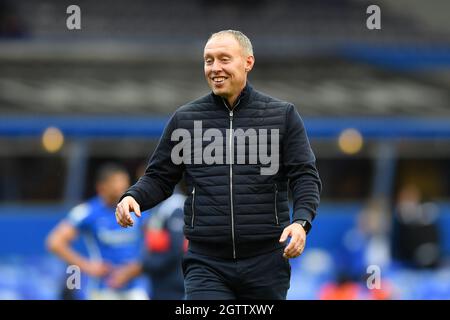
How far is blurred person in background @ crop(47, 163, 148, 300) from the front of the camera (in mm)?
10273

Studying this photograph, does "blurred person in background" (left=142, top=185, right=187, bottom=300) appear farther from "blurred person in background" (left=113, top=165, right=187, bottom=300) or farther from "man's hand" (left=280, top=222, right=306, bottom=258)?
"man's hand" (left=280, top=222, right=306, bottom=258)

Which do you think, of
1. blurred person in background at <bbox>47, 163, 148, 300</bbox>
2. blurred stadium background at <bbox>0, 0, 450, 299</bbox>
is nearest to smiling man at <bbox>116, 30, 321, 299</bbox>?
blurred person in background at <bbox>47, 163, 148, 300</bbox>

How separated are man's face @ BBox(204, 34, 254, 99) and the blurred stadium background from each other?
23.4 ft

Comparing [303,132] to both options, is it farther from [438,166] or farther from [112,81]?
[112,81]

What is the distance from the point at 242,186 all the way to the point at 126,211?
65 cm

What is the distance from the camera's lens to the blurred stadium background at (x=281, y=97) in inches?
704

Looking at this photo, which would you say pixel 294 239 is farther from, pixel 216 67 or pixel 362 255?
pixel 362 255

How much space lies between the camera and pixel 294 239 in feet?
20.1

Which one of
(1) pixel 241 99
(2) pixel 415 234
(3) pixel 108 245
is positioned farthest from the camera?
(2) pixel 415 234

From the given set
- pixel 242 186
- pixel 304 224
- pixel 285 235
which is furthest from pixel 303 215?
pixel 242 186

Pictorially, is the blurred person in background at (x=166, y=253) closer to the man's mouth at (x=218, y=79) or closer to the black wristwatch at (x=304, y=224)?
the man's mouth at (x=218, y=79)

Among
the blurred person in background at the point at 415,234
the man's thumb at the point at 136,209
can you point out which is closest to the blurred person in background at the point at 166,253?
the man's thumb at the point at 136,209
